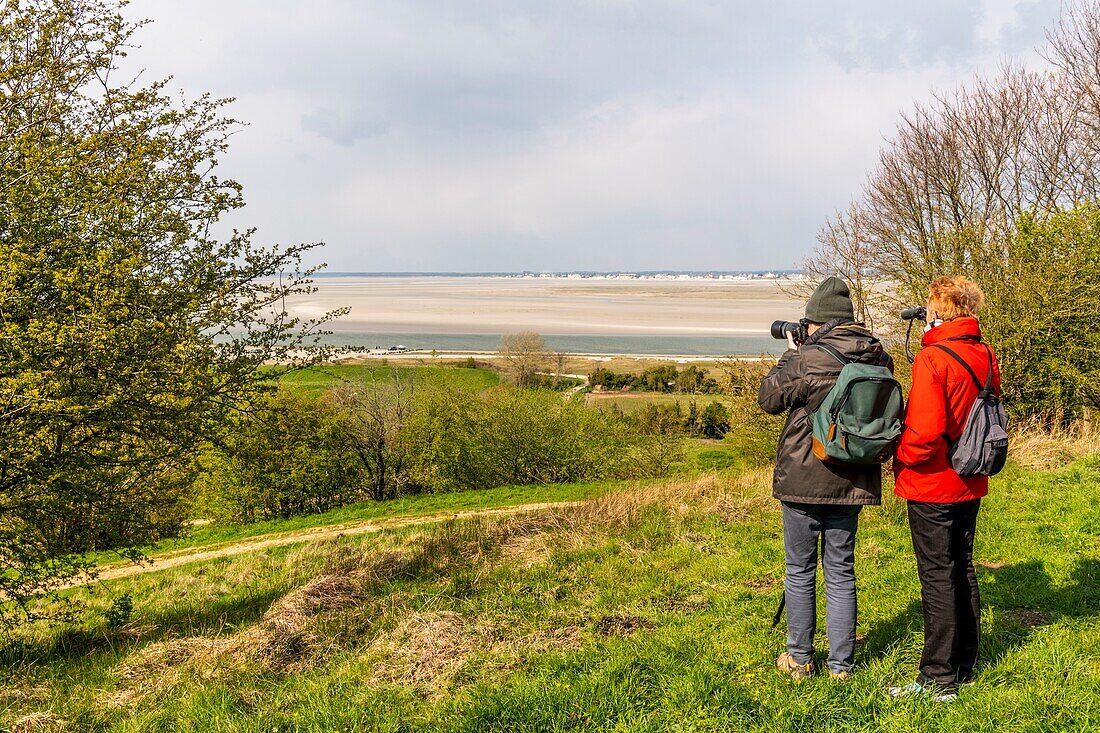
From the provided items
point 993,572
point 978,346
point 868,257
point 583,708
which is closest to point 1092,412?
point 868,257

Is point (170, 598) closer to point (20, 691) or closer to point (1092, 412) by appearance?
point (20, 691)

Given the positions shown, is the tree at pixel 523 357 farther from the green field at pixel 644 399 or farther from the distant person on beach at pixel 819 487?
the distant person on beach at pixel 819 487

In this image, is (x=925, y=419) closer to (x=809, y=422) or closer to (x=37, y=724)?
(x=809, y=422)

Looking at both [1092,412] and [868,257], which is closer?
[1092,412]

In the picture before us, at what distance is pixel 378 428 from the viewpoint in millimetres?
30797

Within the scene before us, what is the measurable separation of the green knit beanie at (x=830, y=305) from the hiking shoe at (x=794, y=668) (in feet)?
6.48

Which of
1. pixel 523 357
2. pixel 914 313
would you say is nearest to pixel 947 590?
pixel 914 313

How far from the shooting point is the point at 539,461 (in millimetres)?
30438

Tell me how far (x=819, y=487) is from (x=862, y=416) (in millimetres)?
471

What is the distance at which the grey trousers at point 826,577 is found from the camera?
11.6 ft

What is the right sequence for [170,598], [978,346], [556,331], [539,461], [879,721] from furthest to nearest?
[556,331], [539,461], [170,598], [978,346], [879,721]

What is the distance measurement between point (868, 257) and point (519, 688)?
20.8m

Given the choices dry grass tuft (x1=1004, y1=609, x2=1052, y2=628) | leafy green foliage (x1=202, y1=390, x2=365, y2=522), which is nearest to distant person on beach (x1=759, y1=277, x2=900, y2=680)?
dry grass tuft (x1=1004, y1=609, x2=1052, y2=628)

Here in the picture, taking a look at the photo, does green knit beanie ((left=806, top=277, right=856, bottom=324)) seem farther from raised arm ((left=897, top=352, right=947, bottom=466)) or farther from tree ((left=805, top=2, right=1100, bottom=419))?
tree ((left=805, top=2, right=1100, bottom=419))
